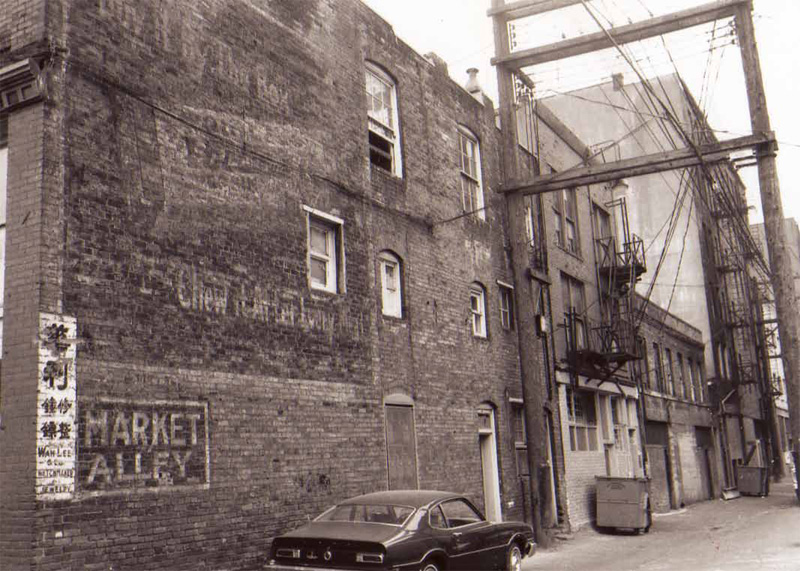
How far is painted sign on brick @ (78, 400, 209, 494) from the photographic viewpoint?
8711 millimetres

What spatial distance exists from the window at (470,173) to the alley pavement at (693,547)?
24.7 ft

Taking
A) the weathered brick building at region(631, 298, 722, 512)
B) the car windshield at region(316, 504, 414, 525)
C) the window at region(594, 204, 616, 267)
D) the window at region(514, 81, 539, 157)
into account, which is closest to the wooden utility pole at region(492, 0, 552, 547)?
the window at region(514, 81, 539, 157)

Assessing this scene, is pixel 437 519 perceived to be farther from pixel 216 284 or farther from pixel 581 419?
pixel 581 419

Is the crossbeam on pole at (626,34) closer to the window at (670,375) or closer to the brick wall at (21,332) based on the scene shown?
the brick wall at (21,332)

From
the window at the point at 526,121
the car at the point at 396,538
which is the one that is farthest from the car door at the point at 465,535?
the window at the point at 526,121

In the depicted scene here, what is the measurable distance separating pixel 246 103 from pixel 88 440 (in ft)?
18.0

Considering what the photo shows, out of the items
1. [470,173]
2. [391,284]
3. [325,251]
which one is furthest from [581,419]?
[325,251]

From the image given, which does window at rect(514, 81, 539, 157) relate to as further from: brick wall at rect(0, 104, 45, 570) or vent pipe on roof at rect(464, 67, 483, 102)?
brick wall at rect(0, 104, 45, 570)

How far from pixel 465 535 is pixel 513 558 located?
1631mm

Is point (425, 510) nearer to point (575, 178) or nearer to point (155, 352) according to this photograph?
point (155, 352)

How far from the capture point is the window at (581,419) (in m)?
21.4

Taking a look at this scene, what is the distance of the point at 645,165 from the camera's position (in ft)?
58.3

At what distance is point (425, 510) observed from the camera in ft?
32.2

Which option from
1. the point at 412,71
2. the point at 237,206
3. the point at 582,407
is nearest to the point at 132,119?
the point at 237,206
